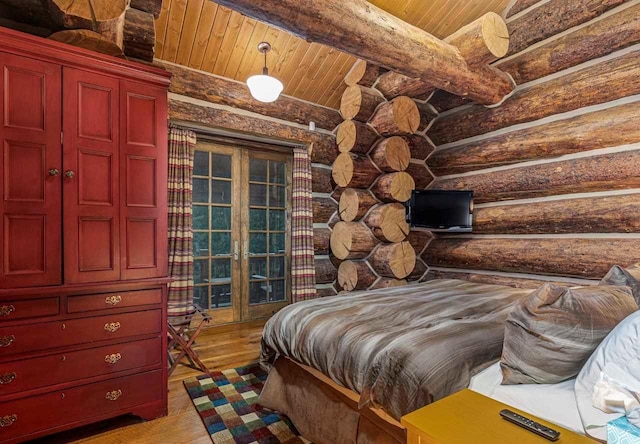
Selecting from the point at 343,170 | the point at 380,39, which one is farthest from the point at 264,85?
the point at 343,170

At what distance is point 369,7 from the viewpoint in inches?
99.8

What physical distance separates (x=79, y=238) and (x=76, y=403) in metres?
0.96

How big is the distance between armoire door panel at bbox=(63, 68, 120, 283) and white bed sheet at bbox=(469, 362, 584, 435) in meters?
2.08

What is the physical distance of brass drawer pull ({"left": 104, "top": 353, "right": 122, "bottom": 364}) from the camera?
204 centimetres

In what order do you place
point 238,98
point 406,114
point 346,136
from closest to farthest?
point 238,98 → point 406,114 → point 346,136

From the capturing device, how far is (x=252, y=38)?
3.45 metres

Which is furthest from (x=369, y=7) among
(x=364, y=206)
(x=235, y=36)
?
(x=364, y=206)

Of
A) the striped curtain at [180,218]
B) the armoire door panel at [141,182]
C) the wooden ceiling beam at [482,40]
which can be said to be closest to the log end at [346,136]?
the wooden ceiling beam at [482,40]

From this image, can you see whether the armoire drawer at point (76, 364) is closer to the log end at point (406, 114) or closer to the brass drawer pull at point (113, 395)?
the brass drawer pull at point (113, 395)

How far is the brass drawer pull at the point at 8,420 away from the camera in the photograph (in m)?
1.78

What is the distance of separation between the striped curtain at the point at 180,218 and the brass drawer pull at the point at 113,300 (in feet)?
4.80

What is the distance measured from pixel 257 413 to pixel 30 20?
306 centimetres

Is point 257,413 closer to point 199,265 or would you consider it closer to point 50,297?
point 50,297

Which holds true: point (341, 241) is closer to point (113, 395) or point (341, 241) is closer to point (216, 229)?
point (216, 229)
